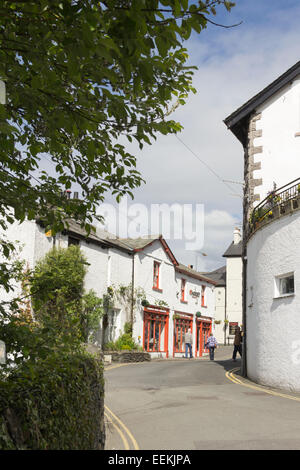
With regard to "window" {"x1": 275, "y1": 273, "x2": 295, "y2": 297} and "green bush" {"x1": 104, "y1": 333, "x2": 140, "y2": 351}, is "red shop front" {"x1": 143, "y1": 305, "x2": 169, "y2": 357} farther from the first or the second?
"window" {"x1": 275, "y1": 273, "x2": 295, "y2": 297}

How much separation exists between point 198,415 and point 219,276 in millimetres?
47119

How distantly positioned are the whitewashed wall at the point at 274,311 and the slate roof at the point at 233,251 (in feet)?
117

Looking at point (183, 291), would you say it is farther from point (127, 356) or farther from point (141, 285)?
point (127, 356)

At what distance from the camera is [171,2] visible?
11.0 feet

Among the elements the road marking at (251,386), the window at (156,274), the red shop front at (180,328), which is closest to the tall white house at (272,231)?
the road marking at (251,386)

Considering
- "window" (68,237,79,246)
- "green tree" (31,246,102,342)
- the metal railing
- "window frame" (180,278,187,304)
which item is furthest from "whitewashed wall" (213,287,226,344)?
the metal railing

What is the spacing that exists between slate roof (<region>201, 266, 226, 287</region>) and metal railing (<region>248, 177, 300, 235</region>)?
118ft

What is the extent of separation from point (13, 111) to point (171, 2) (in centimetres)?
247

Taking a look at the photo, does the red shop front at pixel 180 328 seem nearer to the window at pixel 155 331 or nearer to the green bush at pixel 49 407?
the window at pixel 155 331

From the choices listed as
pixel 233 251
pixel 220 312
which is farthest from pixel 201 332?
pixel 233 251

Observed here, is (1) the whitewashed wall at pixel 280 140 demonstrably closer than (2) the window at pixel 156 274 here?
Yes

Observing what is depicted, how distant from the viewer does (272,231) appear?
46.1 ft

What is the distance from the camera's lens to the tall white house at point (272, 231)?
12867mm

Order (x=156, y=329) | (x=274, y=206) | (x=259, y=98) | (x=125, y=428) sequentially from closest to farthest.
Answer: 1. (x=125, y=428)
2. (x=274, y=206)
3. (x=259, y=98)
4. (x=156, y=329)
